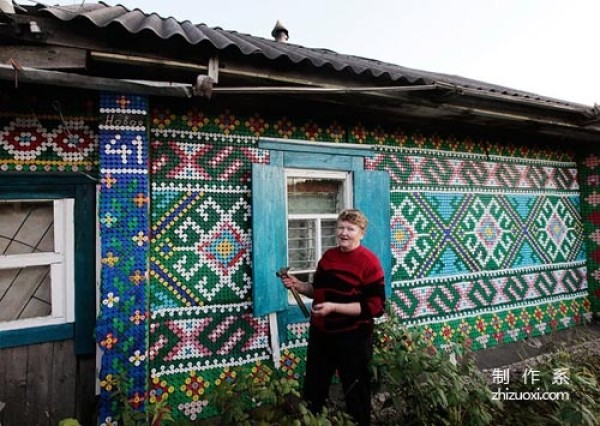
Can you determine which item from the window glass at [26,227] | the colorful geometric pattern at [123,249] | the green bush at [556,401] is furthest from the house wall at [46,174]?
the green bush at [556,401]

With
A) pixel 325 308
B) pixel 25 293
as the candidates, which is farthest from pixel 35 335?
pixel 325 308

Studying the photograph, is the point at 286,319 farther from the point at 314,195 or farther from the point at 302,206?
the point at 314,195

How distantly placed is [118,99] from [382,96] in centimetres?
236

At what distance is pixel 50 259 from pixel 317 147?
2659mm

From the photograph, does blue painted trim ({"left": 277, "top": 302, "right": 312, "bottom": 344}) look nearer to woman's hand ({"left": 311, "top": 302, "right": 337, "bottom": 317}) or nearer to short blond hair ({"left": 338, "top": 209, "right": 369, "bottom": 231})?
woman's hand ({"left": 311, "top": 302, "right": 337, "bottom": 317})

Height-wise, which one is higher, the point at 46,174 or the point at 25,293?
the point at 46,174

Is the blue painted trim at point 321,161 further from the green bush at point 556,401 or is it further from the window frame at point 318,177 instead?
the green bush at point 556,401

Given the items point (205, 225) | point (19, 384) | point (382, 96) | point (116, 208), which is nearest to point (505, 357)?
point (382, 96)

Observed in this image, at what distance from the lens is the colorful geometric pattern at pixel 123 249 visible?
2.58 m

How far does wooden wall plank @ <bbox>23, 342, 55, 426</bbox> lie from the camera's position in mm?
2650

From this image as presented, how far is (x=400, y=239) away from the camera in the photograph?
412 cm

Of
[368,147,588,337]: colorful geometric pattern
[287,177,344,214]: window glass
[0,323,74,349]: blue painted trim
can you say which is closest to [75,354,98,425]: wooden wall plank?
[0,323,74,349]: blue painted trim

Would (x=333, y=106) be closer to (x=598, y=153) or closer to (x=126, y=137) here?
(x=126, y=137)

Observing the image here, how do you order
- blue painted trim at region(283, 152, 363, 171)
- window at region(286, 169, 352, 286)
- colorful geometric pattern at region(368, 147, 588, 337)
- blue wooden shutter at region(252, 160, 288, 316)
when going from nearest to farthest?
1. blue wooden shutter at region(252, 160, 288, 316)
2. blue painted trim at region(283, 152, 363, 171)
3. window at region(286, 169, 352, 286)
4. colorful geometric pattern at region(368, 147, 588, 337)
